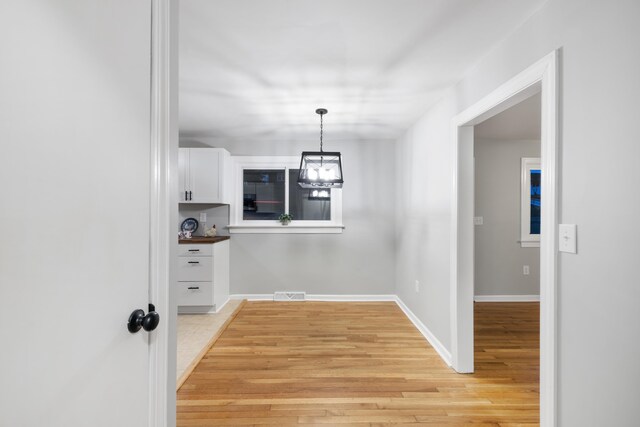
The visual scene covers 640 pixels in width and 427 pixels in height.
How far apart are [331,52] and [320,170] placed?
43.6 inches

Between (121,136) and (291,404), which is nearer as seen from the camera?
(121,136)

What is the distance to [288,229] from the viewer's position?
4.34 m

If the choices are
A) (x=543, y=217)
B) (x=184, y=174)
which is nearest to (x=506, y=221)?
(x=543, y=217)

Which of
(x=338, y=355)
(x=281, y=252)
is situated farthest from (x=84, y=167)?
→ (x=281, y=252)

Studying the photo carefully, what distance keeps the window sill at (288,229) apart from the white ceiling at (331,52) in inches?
65.1

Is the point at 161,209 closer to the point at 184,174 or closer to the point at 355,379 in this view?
the point at 355,379

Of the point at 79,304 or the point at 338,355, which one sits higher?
the point at 79,304

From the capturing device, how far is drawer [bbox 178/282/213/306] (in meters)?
3.70

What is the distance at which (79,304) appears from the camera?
2.38ft

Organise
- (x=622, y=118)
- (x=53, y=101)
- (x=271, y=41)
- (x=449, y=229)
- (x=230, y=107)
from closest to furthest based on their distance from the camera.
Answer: (x=53, y=101), (x=622, y=118), (x=271, y=41), (x=449, y=229), (x=230, y=107)

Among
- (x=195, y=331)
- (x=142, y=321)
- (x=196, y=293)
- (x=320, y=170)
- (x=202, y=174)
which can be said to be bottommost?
(x=195, y=331)

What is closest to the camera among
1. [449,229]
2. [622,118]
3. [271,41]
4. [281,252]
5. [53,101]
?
[53,101]

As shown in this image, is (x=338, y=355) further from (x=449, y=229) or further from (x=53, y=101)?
(x=53, y=101)

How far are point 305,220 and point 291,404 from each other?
2728 millimetres
